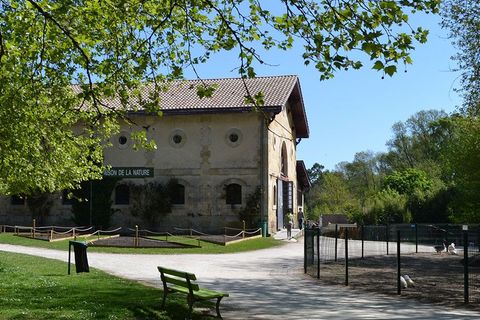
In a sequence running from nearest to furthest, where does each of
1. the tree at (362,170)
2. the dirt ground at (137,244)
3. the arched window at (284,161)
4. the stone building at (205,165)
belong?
the dirt ground at (137,244), the stone building at (205,165), the arched window at (284,161), the tree at (362,170)

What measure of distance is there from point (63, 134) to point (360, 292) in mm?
7992

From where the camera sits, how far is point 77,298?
11.1m

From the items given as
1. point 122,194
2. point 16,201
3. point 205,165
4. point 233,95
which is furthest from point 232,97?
point 16,201

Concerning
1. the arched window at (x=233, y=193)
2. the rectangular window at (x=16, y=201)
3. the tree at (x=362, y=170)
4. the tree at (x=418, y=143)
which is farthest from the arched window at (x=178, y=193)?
the tree at (x=362, y=170)

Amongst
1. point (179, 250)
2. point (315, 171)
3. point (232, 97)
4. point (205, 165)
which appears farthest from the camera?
point (315, 171)

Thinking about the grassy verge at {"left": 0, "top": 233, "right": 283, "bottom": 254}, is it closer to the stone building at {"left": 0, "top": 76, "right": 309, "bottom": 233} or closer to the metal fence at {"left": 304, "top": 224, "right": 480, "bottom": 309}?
the stone building at {"left": 0, "top": 76, "right": 309, "bottom": 233}

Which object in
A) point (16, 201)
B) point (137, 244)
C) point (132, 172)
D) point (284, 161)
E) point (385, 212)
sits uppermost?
point (284, 161)

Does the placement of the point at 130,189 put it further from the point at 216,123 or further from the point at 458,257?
the point at 458,257

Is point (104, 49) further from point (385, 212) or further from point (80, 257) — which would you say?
point (385, 212)

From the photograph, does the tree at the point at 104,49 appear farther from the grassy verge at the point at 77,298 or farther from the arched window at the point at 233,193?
the arched window at the point at 233,193

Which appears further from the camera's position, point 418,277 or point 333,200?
point 333,200

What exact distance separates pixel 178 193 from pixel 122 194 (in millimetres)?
3867

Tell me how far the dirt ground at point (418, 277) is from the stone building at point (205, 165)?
41.1 ft

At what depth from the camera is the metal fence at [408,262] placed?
13.7m
